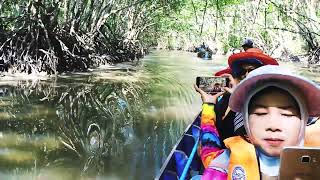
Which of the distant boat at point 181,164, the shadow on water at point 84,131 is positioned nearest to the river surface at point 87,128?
the shadow on water at point 84,131

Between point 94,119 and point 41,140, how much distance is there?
134cm

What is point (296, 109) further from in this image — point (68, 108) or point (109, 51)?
point (109, 51)

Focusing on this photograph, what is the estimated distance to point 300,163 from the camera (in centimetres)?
99

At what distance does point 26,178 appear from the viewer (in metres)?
4.34

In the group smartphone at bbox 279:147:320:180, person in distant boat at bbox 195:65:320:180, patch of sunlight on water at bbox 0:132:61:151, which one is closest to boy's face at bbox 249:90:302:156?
person in distant boat at bbox 195:65:320:180

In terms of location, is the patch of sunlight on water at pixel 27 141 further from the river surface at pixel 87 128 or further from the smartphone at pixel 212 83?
the smartphone at pixel 212 83

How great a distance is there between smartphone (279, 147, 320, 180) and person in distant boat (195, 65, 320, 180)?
0.18 meters

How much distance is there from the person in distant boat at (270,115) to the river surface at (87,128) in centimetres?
326

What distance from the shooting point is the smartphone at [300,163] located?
3.21 ft

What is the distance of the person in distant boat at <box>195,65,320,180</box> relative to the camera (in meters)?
1.18

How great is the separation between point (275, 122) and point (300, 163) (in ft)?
0.68

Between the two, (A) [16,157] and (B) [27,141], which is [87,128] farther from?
(A) [16,157]

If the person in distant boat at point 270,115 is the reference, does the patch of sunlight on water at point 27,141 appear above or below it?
below

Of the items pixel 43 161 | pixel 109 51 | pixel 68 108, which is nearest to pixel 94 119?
pixel 68 108
